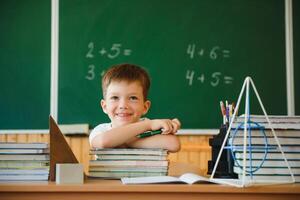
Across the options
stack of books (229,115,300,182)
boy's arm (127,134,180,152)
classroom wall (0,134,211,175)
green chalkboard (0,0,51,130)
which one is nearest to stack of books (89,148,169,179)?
boy's arm (127,134,180,152)

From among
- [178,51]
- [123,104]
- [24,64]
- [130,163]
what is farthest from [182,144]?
[130,163]

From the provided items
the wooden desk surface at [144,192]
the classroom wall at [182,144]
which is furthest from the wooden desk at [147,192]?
the classroom wall at [182,144]

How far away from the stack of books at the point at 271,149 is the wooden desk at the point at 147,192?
0.40 ft

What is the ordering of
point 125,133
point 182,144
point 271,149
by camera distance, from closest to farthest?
point 271,149 < point 125,133 < point 182,144

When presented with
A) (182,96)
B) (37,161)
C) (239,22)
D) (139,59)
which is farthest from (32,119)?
(37,161)

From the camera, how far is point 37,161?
128 cm

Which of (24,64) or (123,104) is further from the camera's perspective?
(24,64)

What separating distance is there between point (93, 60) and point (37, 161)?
7.13ft

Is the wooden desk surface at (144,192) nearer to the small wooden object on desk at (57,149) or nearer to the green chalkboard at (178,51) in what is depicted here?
the small wooden object on desk at (57,149)

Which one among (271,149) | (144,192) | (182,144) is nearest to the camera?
(144,192)

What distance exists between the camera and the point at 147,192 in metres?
1.10

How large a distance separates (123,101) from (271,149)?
2.44ft

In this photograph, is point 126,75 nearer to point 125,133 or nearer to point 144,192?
point 125,133

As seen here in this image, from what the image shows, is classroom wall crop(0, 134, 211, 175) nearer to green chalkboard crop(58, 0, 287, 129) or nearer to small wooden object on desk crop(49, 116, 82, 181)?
green chalkboard crop(58, 0, 287, 129)
